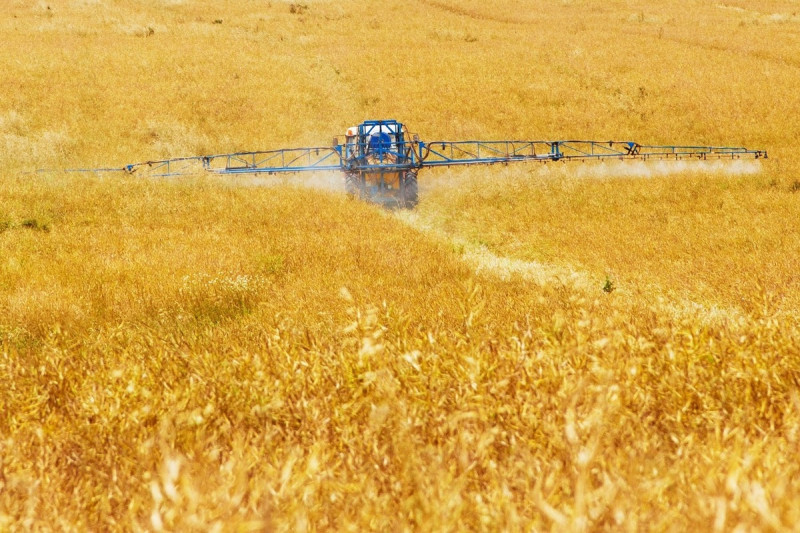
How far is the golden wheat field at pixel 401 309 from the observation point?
178 centimetres

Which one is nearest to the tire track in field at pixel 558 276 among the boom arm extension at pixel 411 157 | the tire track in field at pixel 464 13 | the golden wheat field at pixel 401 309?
the golden wheat field at pixel 401 309

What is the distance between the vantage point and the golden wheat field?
178cm

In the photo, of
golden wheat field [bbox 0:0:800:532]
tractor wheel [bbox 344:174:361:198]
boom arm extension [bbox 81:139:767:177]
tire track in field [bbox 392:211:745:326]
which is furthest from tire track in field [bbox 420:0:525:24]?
tire track in field [bbox 392:211:745:326]

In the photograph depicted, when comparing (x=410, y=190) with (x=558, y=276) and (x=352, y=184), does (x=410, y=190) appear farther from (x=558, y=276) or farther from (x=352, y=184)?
(x=558, y=276)

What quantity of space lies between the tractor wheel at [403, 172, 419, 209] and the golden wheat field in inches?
19.9

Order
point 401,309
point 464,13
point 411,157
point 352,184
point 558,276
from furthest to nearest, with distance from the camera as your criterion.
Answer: point 464,13
point 411,157
point 352,184
point 558,276
point 401,309

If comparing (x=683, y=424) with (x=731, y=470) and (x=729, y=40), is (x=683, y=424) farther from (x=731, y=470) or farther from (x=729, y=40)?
(x=729, y=40)

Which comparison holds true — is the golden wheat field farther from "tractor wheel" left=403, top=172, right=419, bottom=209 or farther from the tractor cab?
the tractor cab

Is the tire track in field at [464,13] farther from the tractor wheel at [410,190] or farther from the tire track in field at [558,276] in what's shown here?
the tire track in field at [558,276]

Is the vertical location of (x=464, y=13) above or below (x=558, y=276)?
above

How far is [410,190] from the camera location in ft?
59.3

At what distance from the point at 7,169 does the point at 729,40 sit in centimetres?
4184

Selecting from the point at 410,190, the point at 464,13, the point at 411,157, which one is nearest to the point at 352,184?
the point at 410,190

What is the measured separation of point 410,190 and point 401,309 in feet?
47.0
